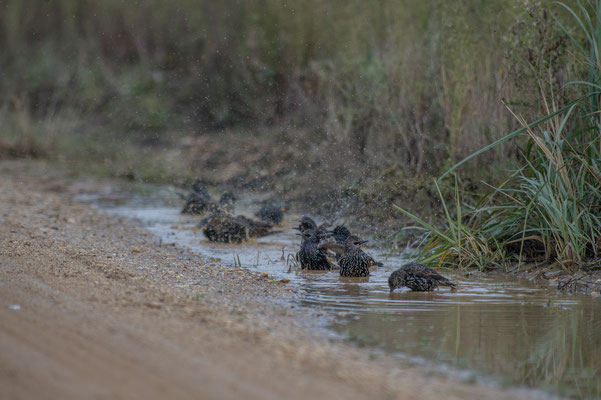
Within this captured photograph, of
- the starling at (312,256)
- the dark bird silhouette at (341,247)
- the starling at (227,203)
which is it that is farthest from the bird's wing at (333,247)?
the starling at (227,203)

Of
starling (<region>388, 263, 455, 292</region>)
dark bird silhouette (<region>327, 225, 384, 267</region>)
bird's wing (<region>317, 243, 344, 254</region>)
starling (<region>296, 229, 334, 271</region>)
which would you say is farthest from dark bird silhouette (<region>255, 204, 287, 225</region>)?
starling (<region>388, 263, 455, 292</region>)

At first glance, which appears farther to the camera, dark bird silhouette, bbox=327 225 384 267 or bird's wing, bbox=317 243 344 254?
bird's wing, bbox=317 243 344 254

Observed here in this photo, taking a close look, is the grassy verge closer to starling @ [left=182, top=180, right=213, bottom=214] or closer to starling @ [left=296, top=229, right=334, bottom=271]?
starling @ [left=296, top=229, right=334, bottom=271]

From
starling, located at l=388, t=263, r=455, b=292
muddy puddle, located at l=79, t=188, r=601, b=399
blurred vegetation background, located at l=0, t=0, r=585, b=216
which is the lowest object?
muddy puddle, located at l=79, t=188, r=601, b=399

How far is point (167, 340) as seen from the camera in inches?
154

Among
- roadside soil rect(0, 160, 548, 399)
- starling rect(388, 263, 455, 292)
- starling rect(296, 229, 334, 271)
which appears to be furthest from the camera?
starling rect(296, 229, 334, 271)

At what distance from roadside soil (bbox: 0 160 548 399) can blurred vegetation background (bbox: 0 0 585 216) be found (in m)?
3.09

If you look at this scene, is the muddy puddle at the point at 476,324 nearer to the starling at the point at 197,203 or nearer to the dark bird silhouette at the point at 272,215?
the dark bird silhouette at the point at 272,215

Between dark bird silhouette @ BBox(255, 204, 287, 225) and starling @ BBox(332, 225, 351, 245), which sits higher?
dark bird silhouette @ BBox(255, 204, 287, 225)

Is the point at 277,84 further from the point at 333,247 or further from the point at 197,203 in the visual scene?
the point at 333,247

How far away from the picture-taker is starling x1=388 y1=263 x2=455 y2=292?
5.74 m

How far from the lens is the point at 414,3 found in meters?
10.3

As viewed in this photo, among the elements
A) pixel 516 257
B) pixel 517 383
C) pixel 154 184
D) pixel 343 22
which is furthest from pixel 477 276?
pixel 154 184

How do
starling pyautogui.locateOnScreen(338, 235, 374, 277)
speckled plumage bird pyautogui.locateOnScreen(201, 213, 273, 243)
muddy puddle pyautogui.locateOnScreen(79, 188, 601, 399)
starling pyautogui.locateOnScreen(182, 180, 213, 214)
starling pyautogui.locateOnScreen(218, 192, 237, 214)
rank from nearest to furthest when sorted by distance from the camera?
muddy puddle pyautogui.locateOnScreen(79, 188, 601, 399) < starling pyautogui.locateOnScreen(338, 235, 374, 277) < speckled plumage bird pyautogui.locateOnScreen(201, 213, 273, 243) < starling pyautogui.locateOnScreen(218, 192, 237, 214) < starling pyautogui.locateOnScreen(182, 180, 213, 214)
